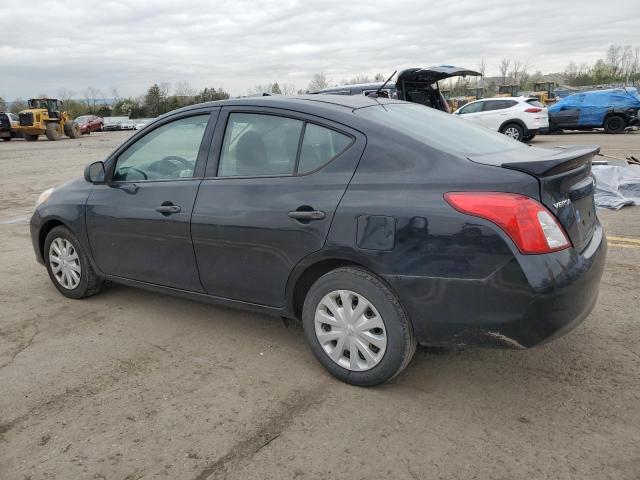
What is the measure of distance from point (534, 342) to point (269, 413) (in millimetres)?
1359

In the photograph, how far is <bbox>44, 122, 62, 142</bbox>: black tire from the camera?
3341cm

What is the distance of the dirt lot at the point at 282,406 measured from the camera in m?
2.42

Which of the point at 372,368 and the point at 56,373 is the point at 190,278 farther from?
the point at 372,368

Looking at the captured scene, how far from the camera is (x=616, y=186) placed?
809cm

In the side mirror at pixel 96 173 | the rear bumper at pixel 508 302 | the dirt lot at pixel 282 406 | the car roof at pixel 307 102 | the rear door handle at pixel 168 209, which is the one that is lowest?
the dirt lot at pixel 282 406

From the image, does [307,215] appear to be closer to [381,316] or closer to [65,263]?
[381,316]

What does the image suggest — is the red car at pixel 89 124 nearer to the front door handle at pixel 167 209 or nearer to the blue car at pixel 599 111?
the blue car at pixel 599 111

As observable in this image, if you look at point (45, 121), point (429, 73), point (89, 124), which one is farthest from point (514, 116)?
point (89, 124)

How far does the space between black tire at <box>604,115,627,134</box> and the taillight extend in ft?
67.7

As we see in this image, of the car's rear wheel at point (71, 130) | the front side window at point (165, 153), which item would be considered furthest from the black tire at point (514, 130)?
the car's rear wheel at point (71, 130)

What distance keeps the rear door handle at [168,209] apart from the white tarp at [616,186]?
20.4 feet

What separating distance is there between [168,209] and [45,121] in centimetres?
3446

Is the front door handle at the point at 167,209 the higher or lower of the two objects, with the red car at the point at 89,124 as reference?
lower

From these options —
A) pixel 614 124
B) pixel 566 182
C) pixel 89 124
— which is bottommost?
pixel 614 124
